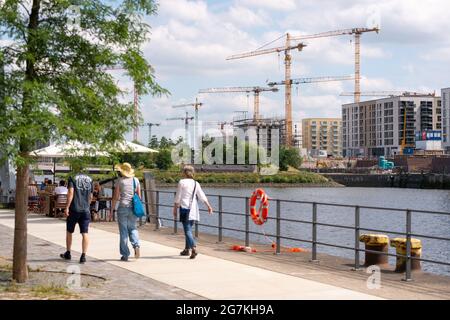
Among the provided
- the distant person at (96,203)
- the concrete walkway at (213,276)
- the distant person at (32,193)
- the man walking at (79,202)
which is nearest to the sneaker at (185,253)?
the concrete walkway at (213,276)

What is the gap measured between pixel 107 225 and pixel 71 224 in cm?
787

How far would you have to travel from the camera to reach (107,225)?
71.6 ft

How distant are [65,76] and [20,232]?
2397 millimetres

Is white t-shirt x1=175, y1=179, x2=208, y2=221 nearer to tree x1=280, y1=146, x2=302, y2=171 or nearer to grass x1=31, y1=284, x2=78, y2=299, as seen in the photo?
grass x1=31, y1=284, x2=78, y2=299

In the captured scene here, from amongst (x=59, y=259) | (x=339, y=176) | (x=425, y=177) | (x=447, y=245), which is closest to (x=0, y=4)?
(x=59, y=259)

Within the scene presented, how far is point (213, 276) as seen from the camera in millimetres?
11758

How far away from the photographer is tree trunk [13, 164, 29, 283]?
1095 cm

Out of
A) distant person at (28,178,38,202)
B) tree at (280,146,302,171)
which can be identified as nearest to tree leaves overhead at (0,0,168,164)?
distant person at (28,178,38,202)

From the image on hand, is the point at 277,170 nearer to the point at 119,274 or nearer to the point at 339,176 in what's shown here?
the point at 339,176

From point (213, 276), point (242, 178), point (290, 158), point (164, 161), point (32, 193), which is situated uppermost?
point (290, 158)

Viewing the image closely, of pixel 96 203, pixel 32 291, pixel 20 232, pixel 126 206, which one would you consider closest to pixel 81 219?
pixel 126 206

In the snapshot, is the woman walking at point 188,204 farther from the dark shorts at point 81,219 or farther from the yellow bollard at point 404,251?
the yellow bollard at point 404,251

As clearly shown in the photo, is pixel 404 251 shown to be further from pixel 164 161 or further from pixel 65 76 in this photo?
pixel 164 161

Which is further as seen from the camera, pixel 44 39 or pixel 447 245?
pixel 447 245
